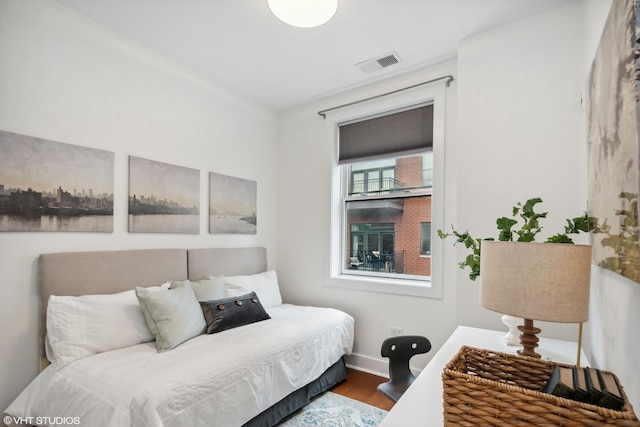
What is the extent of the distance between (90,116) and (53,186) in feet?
1.86

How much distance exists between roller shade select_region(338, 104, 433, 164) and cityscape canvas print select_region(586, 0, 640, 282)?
1.68 meters

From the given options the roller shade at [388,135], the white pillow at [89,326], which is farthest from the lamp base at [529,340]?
the white pillow at [89,326]

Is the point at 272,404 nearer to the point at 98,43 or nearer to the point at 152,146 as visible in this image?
the point at 152,146

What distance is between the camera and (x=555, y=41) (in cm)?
209

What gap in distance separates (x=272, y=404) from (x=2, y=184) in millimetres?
2143

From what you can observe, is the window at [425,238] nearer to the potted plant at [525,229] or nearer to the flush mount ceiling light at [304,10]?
the potted plant at [525,229]

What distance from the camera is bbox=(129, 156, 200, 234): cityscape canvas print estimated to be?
251cm

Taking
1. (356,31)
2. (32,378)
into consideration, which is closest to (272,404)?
(32,378)

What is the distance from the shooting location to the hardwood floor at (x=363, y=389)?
98.1 inches

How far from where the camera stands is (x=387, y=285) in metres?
2.97

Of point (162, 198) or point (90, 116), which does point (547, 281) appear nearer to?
point (162, 198)

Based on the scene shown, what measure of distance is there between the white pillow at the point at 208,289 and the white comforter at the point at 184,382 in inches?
13.5

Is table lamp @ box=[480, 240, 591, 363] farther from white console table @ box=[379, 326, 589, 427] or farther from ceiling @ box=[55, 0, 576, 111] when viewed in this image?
ceiling @ box=[55, 0, 576, 111]

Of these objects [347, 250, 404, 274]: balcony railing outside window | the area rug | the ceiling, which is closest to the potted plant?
the area rug
